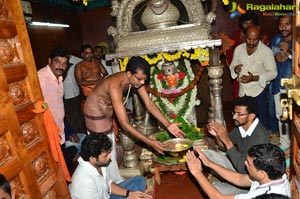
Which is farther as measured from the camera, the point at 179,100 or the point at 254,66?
the point at 179,100

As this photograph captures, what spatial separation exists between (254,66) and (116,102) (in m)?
2.69

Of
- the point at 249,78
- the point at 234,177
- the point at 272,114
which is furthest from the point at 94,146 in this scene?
the point at 272,114

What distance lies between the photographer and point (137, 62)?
A: 125 inches

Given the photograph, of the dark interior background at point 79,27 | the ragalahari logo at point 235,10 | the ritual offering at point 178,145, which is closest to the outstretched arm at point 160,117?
the ritual offering at point 178,145

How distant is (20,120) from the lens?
90.6 inches

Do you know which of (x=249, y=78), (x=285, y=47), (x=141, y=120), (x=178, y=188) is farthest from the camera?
(x=141, y=120)

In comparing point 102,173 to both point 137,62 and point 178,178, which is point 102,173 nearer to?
point 137,62

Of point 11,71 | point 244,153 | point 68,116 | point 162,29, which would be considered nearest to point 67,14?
point 68,116

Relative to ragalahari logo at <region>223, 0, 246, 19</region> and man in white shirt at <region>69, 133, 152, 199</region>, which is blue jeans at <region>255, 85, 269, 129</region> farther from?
ragalahari logo at <region>223, 0, 246, 19</region>

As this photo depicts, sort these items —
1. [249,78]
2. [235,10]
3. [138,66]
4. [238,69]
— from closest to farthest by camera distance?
[138,66] → [249,78] → [238,69] → [235,10]

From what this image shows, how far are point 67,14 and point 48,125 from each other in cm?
595

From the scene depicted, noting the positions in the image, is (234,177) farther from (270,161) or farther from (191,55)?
(191,55)

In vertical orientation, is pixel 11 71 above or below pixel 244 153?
above

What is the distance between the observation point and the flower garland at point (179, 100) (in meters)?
5.12
